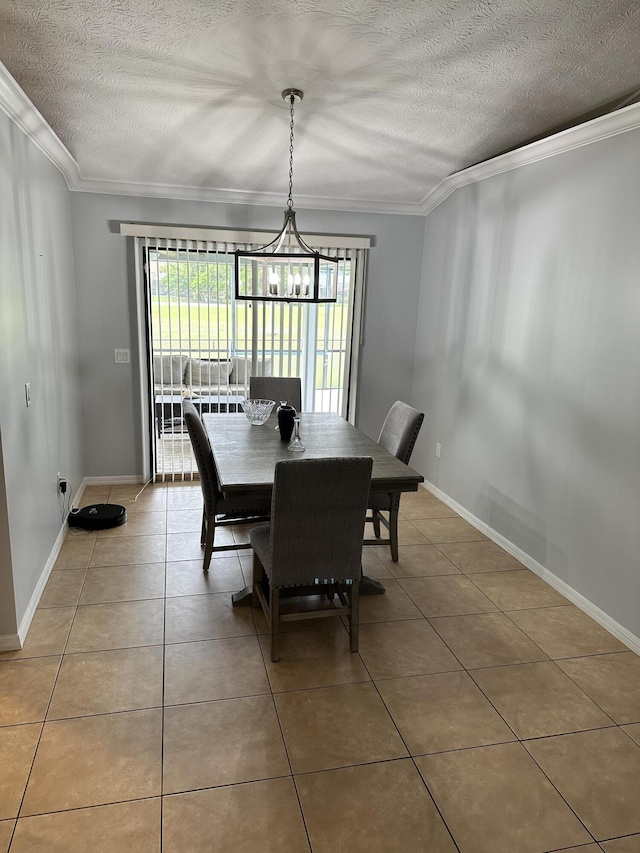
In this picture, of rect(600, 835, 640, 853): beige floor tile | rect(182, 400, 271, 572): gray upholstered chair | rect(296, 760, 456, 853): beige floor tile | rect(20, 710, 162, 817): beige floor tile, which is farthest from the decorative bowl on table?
rect(600, 835, 640, 853): beige floor tile

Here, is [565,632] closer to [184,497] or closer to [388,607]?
[388,607]

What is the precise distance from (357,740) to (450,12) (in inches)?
104

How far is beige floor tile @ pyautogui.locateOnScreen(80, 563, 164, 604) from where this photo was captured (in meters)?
3.05

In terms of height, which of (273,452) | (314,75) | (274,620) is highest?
(314,75)

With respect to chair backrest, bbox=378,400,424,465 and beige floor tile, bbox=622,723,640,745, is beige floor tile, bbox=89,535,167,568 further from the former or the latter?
beige floor tile, bbox=622,723,640,745

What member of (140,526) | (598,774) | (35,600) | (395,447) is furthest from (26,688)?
(395,447)

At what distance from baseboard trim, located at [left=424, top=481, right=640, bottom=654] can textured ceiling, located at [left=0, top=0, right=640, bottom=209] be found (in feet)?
8.08

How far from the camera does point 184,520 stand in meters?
4.11

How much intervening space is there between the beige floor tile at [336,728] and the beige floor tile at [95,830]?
49 cm

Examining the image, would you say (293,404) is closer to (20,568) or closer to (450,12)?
(20,568)

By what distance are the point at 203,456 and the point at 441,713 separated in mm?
1727

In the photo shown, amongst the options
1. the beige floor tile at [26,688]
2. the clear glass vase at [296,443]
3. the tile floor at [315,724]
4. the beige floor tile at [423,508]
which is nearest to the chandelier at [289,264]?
the clear glass vase at [296,443]

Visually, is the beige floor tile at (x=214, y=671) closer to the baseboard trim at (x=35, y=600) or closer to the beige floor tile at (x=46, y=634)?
the beige floor tile at (x=46, y=634)

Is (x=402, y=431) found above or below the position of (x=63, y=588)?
above
